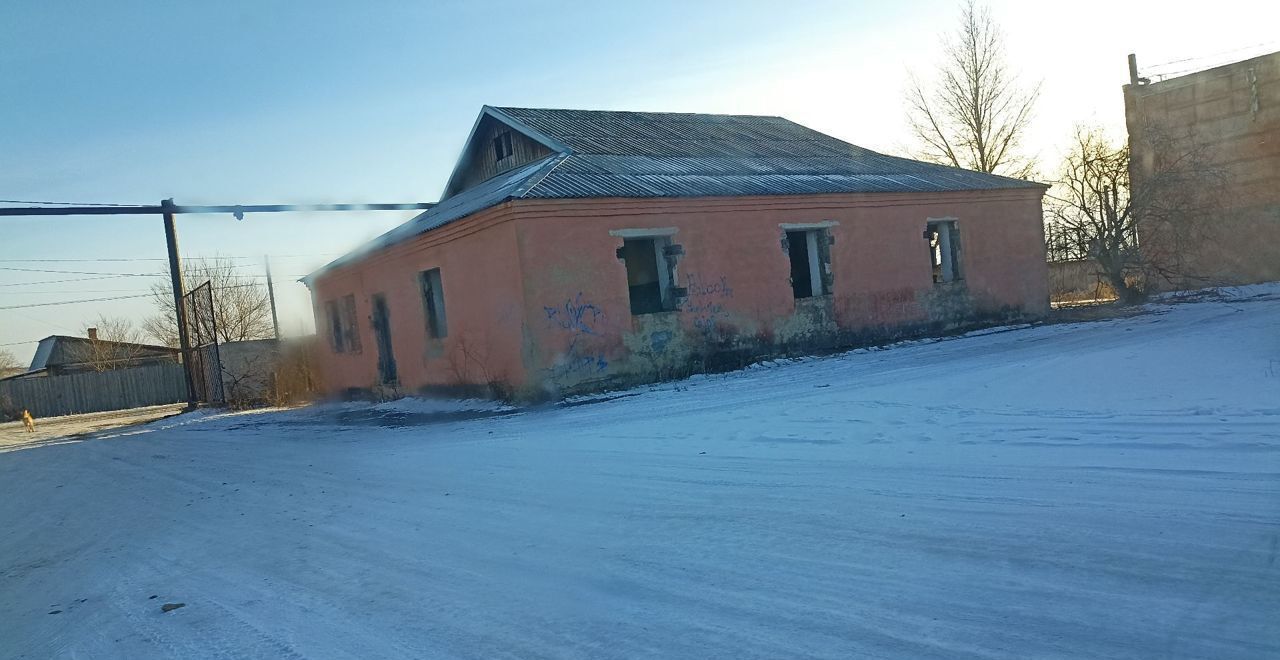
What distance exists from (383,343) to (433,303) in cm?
317

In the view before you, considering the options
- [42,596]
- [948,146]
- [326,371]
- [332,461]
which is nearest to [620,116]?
[326,371]

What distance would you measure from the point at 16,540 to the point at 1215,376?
38.0 ft

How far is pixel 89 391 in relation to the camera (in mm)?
41844

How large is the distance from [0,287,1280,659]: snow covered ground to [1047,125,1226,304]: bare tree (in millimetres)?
14619

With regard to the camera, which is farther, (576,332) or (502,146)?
(502,146)

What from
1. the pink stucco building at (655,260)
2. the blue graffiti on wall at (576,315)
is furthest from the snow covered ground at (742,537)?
the pink stucco building at (655,260)

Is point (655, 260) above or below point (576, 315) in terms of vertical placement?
above

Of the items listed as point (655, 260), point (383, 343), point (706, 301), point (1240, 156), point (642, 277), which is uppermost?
point (1240, 156)

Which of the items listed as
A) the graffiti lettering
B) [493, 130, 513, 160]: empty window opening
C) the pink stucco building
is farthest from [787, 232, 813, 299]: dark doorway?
[493, 130, 513, 160]: empty window opening

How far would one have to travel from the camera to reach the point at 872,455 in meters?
7.34

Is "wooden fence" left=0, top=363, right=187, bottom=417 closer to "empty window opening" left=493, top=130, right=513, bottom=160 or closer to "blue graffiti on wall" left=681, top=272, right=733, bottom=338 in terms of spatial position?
"empty window opening" left=493, top=130, right=513, bottom=160

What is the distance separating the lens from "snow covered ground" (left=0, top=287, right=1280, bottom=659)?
3.68 m

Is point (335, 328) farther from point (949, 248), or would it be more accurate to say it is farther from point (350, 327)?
point (949, 248)

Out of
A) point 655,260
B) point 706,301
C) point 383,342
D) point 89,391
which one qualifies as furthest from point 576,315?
point 89,391
